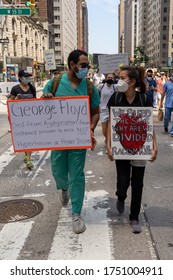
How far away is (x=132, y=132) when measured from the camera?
13.0 feet

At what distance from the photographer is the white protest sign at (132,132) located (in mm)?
3902

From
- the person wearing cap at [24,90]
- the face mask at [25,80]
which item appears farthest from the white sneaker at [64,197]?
the face mask at [25,80]

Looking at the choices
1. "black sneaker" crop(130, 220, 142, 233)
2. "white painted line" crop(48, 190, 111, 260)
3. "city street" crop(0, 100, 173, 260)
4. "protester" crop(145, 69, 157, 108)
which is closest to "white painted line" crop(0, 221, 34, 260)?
"city street" crop(0, 100, 173, 260)

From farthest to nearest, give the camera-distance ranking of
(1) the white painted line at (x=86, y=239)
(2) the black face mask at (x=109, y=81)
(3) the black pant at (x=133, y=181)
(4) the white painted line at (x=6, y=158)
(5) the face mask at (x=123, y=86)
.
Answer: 1. (2) the black face mask at (x=109, y=81)
2. (4) the white painted line at (x=6, y=158)
3. (3) the black pant at (x=133, y=181)
4. (5) the face mask at (x=123, y=86)
5. (1) the white painted line at (x=86, y=239)

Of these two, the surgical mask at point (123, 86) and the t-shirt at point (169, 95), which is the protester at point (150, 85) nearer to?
the t-shirt at point (169, 95)

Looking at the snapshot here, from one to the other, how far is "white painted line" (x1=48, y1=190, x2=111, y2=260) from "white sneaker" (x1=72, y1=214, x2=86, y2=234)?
0.16ft

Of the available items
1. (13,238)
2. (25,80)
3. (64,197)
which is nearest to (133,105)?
(64,197)

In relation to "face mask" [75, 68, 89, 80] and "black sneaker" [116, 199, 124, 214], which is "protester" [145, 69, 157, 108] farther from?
"face mask" [75, 68, 89, 80]

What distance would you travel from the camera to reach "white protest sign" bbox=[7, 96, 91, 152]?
4.13m

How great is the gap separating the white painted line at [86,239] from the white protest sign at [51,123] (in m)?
0.97

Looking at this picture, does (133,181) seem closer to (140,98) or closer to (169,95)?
(140,98)

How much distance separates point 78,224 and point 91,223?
28cm
